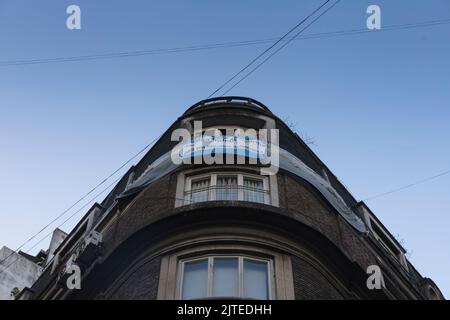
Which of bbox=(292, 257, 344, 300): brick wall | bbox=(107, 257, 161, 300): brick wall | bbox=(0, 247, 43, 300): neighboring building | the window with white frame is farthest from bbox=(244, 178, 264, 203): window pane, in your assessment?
bbox=(0, 247, 43, 300): neighboring building

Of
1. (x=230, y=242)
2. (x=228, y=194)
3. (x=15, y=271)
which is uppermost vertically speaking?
(x=15, y=271)

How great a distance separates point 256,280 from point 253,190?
322 centimetres

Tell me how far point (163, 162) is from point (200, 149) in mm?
1281

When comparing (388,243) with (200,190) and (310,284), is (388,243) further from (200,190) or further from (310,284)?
(310,284)

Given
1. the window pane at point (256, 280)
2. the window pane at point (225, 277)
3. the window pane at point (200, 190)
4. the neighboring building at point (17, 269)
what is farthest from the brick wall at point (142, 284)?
the neighboring building at point (17, 269)

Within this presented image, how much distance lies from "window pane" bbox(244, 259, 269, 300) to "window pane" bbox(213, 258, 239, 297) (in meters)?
0.22

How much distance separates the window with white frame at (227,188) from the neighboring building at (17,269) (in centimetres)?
1262

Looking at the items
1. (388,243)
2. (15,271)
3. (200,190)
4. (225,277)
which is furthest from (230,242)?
(15,271)

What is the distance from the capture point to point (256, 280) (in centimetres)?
1223

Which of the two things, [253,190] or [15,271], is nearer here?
[253,190]

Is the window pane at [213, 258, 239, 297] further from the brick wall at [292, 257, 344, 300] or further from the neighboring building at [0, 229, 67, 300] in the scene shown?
the neighboring building at [0, 229, 67, 300]

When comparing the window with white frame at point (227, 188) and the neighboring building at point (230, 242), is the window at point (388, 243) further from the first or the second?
the window with white frame at point (227, 188)

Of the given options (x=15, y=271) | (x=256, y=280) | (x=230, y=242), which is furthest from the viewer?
(x=15, y=271)
